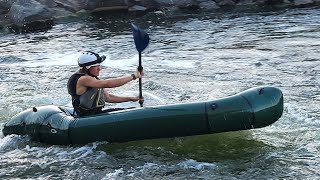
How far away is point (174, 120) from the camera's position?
23.2 ft

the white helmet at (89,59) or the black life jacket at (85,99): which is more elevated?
the white helmet at (89,59)

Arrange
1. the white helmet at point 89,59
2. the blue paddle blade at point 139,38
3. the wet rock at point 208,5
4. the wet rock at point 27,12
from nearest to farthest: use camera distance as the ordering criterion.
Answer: the white helmet at point 89,59 < the blue paddle blade at point 139,38 < the wet rock at point 27,12 < the wet rock at point 208,5

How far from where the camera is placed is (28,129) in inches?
306

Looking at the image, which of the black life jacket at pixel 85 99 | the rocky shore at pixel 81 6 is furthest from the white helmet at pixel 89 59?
the rocky shore at pixel 81 6

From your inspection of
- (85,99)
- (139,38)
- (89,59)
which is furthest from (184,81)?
(89,59)

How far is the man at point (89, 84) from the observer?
7.34 metres

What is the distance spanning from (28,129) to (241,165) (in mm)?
3055

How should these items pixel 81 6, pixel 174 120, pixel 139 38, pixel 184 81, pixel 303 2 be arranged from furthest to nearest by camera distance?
pixel 81 6 → pixel 303 2 → pixel 184 81 → pixel 139 38 → pixel 174 120

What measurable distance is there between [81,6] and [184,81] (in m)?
12.1

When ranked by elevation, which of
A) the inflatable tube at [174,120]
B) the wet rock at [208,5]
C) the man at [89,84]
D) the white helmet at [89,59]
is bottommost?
the wet rock at [208,5]

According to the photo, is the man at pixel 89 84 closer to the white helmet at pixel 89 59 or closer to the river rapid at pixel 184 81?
the white helmet at pixel 89 59

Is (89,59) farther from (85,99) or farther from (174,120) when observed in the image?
(174,120)

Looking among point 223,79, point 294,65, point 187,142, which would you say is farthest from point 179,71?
point 187,142

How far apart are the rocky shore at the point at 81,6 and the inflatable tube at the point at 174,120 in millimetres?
13496
